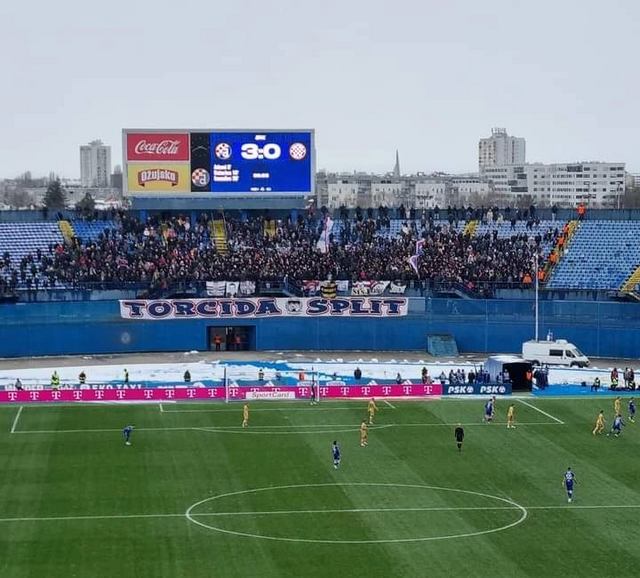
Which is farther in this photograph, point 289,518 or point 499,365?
point 499,365

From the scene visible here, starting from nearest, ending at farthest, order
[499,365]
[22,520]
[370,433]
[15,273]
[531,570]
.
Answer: [531,570] < [22,520] < [370,433] < [499,365] < [15,273]

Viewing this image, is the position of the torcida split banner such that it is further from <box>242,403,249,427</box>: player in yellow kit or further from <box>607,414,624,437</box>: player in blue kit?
<box>607,414,624,437</box>: player in blue kit

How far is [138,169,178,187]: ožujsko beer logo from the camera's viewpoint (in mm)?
102750

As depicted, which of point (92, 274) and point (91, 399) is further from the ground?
point (92, 274)

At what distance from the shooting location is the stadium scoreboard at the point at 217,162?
102688mm

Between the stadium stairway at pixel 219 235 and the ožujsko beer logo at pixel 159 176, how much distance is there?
450cm

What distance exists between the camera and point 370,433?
2584 inches

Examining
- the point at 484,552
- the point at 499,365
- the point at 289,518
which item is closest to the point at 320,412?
the point at 499,365

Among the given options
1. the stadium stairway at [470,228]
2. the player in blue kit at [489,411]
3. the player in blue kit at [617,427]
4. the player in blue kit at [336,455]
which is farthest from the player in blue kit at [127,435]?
the stadium stairway at [470,228]

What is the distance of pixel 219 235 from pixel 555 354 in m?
29.3

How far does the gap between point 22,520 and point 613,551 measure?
20.6 metres

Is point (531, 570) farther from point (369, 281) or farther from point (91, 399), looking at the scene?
point (369, 281)

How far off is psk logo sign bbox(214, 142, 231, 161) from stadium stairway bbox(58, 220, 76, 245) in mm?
12381

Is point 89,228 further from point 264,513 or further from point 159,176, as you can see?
point 264,513
